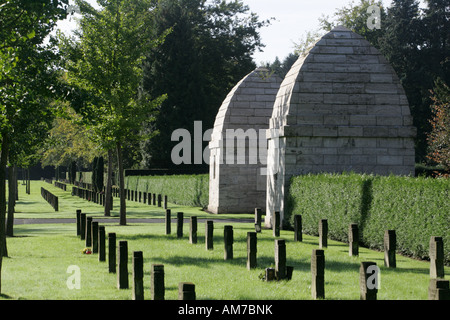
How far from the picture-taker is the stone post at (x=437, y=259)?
37.0 ft

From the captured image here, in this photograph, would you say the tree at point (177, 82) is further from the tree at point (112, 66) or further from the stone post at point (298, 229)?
the stone post at point (298, 229)

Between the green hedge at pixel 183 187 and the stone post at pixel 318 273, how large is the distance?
24.9 meters

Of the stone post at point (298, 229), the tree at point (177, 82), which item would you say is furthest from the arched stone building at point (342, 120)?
the tree at point (177, 82)

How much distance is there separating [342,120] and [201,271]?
412 inches

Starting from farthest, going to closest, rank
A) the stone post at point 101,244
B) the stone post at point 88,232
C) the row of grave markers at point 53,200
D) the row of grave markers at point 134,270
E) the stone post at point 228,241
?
1. the row of grave markers at point 53,200
2. the stone post at point 88,232
3. the stone post at point 228,241
4. the stone post at point 101,244
5. the row of grave markers at point 134,270

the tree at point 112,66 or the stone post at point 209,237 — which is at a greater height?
the tree at point 112,66

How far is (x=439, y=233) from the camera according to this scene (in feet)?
42.4

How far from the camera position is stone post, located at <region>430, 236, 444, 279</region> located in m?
11.3

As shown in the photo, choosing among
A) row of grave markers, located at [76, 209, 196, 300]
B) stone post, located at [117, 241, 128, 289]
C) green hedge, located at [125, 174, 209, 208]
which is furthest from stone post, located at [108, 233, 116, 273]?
green hedge, located at [125, 174, 209, 208]

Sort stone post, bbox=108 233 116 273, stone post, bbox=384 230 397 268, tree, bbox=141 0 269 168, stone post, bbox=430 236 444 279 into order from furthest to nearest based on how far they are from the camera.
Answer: tree, bbox=141 0 269 168 → stone post, bbox=384 230 397 268 → stone post, bbox=108 233 116 273 → stone post, bbox=430 236 444 279

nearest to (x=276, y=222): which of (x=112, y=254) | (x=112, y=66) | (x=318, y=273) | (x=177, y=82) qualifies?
(x=112, y=254)

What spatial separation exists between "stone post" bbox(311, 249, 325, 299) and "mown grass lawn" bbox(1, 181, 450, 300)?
8.6 inches

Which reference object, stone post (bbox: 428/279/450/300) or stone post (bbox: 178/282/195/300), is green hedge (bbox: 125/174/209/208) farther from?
stone post (bbox: 428/279/450/300)

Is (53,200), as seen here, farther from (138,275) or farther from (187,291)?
(187,291)
